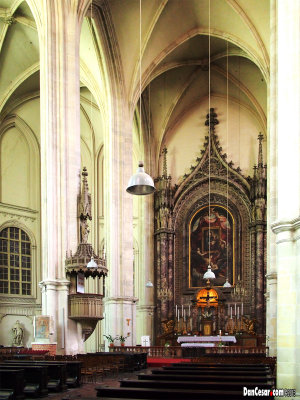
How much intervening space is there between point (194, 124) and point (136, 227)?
762 centimetres

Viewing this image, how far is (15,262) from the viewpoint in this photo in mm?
30500

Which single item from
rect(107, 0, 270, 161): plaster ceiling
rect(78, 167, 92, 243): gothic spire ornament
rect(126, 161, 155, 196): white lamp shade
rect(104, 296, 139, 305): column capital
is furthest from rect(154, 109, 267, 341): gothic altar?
rect(126, 161, 155, 196): white lamp shade

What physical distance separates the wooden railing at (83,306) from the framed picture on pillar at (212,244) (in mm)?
13951

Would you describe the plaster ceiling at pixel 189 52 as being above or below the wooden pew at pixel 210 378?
above

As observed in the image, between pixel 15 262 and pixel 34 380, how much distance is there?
Answer: 1975cm

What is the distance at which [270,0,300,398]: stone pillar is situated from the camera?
32.3 feet

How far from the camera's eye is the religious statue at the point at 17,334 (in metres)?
29.1

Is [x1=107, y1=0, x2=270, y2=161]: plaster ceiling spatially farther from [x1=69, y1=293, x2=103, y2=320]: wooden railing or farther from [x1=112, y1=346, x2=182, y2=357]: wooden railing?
[x1=69, y1=293, x2=103, y2=320]: wooden railing

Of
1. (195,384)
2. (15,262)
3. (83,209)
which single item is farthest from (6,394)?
(15,262)

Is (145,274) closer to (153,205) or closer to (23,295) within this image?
(153,205)

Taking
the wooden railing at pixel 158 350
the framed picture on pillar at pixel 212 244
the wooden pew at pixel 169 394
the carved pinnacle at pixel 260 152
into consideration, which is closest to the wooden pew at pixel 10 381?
the wooden pew at pixel 169 394

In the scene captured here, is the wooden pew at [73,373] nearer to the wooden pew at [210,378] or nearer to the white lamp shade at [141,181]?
the white lamp shade at [141,181]

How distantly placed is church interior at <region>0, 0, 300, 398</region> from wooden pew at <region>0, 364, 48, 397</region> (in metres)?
6.40

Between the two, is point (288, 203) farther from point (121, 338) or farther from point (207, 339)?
point (207, 339)
